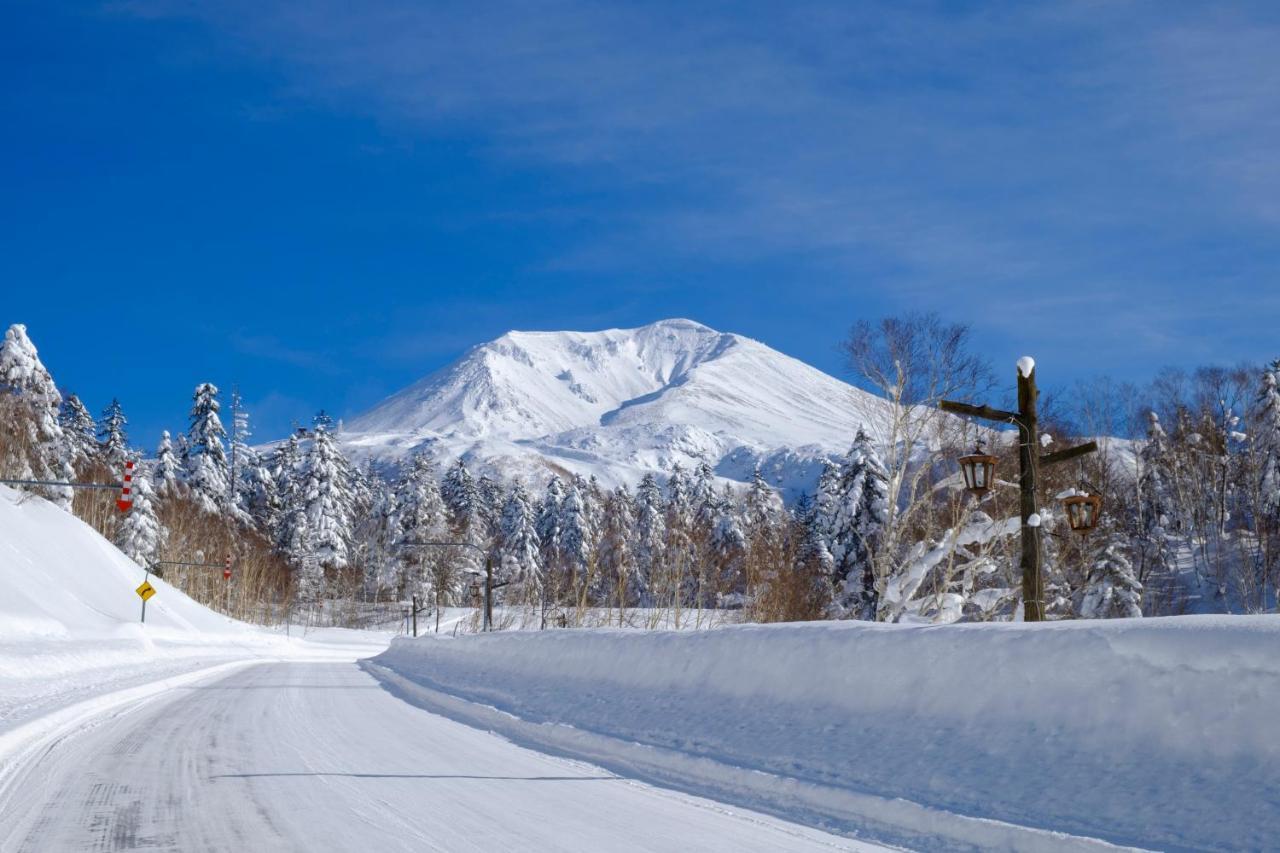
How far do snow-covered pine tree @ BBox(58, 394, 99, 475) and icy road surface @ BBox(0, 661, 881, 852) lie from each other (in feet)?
245

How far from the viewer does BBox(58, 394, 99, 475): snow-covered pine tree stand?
7799 centimetres

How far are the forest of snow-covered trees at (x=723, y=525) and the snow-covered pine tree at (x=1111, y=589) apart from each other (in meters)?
0.08

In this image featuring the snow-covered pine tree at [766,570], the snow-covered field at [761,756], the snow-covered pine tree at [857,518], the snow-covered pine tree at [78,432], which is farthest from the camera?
the snow-covered pine tree at [78,432]

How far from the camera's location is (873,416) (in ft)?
82.8

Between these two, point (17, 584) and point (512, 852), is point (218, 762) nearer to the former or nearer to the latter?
point (512, 852)

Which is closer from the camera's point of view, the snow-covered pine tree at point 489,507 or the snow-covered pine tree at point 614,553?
the snow-covered pine tree at point 614,553

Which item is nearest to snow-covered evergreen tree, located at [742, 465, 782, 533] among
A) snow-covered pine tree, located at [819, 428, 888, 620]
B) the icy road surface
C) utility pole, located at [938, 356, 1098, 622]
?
snow-covered pine tree, located at [819, 428, 888, 620]

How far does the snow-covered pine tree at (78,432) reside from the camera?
78.0 metres

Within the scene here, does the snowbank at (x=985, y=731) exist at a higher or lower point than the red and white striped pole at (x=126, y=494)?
lower

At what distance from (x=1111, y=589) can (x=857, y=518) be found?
52.5 feet

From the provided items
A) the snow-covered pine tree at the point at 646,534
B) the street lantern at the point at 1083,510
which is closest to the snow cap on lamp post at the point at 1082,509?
the street lantern at the point at 1083,510

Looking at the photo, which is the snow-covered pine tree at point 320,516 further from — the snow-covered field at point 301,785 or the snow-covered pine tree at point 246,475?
the snow-covered field at point 301,785

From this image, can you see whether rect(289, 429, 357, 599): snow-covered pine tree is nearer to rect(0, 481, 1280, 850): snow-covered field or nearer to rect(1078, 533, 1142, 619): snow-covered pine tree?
rect(1078, 533, 1142, 619): snow-covered pine tree

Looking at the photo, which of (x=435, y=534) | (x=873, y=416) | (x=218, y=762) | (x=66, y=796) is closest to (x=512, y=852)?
(x=66, y=796)
